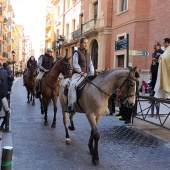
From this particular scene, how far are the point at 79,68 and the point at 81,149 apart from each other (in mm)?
1873

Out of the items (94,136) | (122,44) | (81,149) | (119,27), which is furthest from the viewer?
(119,27)

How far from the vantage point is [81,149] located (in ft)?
19.4

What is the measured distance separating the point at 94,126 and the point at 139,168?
116cm

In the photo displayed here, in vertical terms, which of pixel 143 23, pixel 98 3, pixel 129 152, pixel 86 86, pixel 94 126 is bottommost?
pixel 129 152

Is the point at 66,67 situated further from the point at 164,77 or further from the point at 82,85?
the point at 164,77

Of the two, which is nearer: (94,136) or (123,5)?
(94,136)

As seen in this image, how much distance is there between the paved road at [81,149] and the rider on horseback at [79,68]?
1.04 m

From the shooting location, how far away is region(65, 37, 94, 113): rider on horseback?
5.75 meters

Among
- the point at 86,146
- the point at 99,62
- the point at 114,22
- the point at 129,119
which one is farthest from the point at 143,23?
the point at 86,146

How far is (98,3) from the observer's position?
2805 centimetres

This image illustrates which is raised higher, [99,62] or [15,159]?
[99,62]

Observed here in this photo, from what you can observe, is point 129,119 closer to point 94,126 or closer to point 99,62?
point 94,126

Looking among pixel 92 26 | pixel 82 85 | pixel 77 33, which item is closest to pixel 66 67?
pixel 82 85

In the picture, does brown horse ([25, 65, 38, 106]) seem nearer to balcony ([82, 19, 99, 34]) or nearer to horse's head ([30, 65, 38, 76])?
horse's head ([30, 65, 38, 76])
